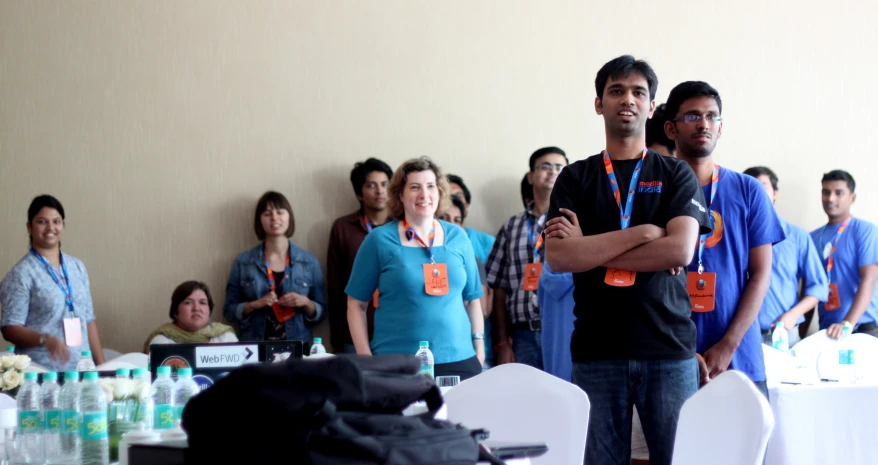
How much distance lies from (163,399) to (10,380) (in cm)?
103

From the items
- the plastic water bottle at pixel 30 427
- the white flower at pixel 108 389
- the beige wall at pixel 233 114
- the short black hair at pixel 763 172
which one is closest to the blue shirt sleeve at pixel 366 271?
the plastic water bottle at pixel 30 427

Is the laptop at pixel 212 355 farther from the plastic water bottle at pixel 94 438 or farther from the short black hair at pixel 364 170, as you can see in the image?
the short black hair at pixel 364 170

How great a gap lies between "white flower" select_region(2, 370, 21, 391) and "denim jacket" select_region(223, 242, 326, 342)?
2761mm

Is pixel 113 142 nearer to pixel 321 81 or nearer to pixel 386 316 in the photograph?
pixel 321 81

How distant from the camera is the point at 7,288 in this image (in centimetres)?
523

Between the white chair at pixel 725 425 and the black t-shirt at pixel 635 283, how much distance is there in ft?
0.95

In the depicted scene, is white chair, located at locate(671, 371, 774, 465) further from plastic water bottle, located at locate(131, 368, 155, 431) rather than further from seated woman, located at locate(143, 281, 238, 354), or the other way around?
seated woman, located at locate(143, 281, 238, 354)

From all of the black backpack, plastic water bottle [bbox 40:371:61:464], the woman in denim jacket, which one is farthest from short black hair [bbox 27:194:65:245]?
the black backpack

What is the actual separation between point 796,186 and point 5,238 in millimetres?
5846

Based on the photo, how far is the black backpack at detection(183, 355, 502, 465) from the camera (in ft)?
3.90

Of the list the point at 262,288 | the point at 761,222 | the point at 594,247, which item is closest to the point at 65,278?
the point at 262,288

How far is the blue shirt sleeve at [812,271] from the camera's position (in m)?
6.17

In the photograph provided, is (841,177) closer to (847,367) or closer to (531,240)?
(531,240)

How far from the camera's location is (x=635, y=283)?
2621 millimetres
